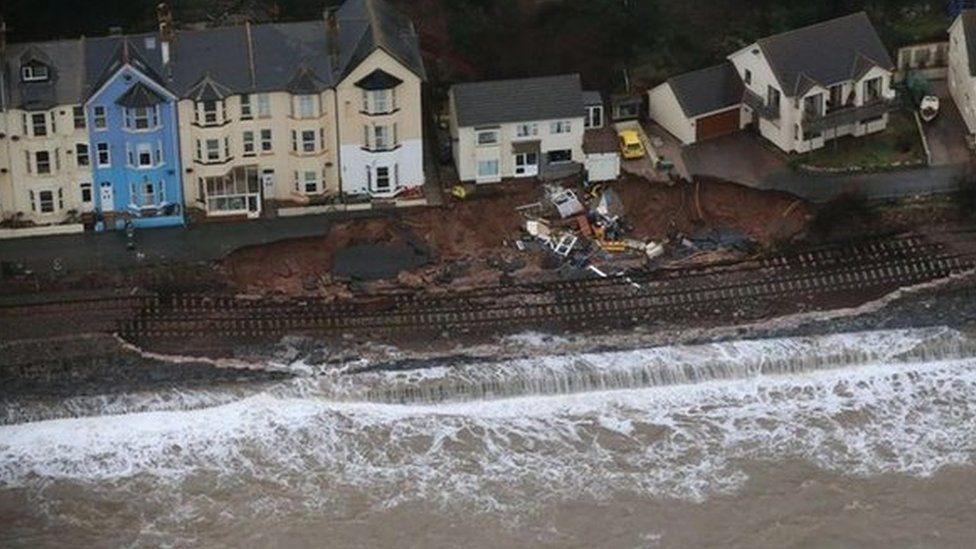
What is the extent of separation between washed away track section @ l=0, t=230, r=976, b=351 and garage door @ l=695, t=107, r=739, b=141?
577cm

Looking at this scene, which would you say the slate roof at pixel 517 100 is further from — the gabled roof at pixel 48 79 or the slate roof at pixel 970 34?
the slate roof at pixel 970 34

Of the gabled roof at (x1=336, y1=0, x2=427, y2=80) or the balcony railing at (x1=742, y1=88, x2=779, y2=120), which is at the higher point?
the gabled roof at (x1=336, y1=0, x2=427, y2=80)

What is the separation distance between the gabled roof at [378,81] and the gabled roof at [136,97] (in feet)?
19.5

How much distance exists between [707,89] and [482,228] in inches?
347

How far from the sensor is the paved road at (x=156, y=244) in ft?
190

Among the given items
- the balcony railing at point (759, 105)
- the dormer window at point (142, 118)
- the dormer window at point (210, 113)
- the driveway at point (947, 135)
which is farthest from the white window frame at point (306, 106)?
the driveway at point (947, 135)

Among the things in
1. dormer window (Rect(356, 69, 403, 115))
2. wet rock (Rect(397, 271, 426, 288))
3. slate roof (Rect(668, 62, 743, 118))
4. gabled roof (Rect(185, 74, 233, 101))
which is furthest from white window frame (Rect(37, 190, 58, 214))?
slate roof (Rect(668, 62, 743, 118))

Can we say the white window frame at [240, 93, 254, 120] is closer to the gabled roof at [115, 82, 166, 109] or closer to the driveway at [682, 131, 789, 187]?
the gabled roof at [115, 82, 166, 109]

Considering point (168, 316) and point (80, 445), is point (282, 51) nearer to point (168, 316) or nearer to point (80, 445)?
point (168, 316)

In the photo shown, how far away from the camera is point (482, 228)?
60406 mm

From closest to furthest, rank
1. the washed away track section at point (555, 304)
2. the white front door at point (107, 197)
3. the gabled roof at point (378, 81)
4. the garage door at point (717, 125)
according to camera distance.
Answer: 1. the washed away track section at point (555, 304)
2. the gabled roof at point (378, 81)
3. the white front door at point (107, 197)
4. the garage door at point (717, 125)

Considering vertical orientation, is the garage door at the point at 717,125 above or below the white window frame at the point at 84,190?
above

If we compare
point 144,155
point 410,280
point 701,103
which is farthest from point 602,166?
point 144,155

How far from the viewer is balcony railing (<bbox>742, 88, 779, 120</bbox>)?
63.0 metres
